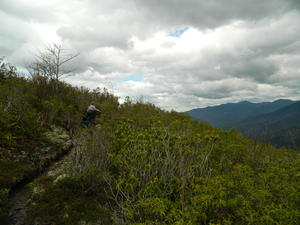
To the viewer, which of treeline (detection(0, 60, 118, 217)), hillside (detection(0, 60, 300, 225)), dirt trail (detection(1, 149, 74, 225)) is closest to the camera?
hillside (detection(0, 60, 300, 225))

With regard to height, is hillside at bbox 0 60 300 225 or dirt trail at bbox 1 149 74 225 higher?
hillside at bbox 0 60 300 225

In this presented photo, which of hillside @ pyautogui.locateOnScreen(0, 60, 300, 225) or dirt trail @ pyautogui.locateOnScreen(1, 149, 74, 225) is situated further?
dirt trail @ pyautogui.locateOnScreen(1, 149, 74, 225)

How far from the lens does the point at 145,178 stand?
3205 mm

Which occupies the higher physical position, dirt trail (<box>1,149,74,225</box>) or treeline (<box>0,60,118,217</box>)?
treeline (<box>0,60,118,217</box>)

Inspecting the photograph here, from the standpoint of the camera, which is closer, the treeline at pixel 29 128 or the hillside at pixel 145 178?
the hillside at pixel 145 178

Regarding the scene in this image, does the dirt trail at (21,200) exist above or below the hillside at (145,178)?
below

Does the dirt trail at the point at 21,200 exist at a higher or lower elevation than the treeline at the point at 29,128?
lower

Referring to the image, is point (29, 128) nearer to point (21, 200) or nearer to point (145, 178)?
point (21, 200)

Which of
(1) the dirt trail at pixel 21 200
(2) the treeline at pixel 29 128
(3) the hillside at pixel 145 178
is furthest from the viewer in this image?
(2) the treeline at pixel 29 128

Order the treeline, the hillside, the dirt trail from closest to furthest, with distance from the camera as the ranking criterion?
the hillside
the dirt trail
the treeline

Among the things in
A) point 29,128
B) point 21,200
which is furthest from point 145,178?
point 29,128

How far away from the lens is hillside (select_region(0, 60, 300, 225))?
88.0 inches

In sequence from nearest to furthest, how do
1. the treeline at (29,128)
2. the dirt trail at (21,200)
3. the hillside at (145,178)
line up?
the hillside at (145,178)
the dirt trail at (21,200)
the treeline at (29,128)

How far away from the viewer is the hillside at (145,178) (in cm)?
224
